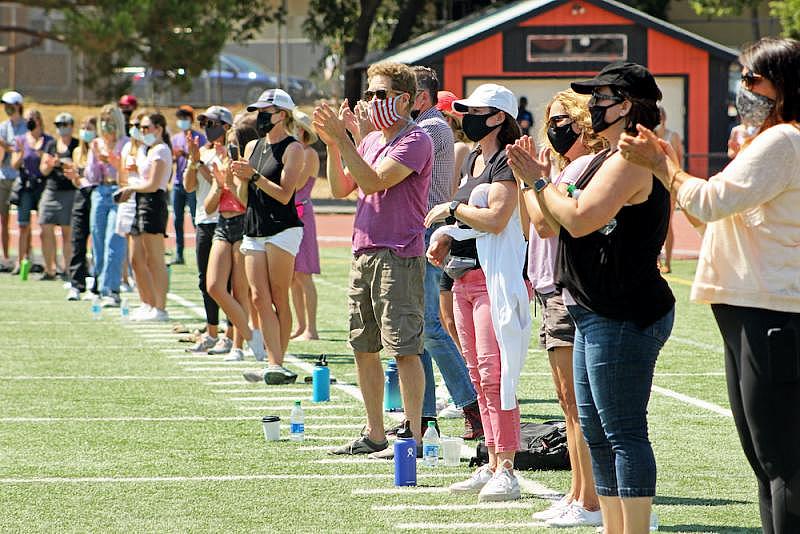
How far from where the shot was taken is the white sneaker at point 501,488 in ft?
23.7

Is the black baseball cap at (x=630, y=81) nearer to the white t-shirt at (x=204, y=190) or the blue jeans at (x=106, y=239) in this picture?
the white t-shirt at (x=204, y=190)

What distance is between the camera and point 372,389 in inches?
332

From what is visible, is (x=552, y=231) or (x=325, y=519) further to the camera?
(x=325, y=519)

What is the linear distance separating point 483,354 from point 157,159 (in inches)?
301

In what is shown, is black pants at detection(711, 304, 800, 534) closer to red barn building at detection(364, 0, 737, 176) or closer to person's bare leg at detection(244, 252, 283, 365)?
person's bare leg at detection(244, 252, 283, 365)

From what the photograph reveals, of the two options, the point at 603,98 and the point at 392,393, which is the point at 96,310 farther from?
the point at 603,98

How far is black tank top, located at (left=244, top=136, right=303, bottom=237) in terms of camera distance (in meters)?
10.8

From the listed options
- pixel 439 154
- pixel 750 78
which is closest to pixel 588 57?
pixel 439 154

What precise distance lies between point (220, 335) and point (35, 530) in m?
7.40

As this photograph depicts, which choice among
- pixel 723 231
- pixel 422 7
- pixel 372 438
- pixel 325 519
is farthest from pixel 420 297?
pixel 422 7

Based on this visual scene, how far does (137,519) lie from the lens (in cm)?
689

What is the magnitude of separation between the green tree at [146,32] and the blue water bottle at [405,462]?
28260mm

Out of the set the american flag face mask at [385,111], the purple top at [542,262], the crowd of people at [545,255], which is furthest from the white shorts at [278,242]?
the purple top at [542,262]

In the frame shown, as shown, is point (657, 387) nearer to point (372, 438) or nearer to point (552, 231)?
point (372, 438)
